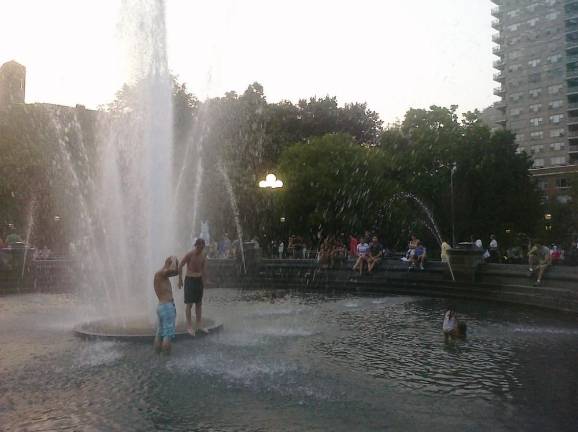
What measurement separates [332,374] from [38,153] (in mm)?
38266

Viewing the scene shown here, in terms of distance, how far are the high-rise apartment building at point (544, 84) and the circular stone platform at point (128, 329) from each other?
263 feet

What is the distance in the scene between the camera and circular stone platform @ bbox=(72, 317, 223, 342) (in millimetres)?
10416

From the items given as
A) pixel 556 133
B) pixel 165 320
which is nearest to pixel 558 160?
pixel 556 133

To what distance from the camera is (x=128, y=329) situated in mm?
11164

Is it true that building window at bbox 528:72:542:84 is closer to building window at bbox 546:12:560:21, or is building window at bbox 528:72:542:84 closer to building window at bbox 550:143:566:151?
building window at bbox 546:12:560:21

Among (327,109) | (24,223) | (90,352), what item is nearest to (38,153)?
(24,223)

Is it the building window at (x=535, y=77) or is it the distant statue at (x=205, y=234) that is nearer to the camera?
the distant statue at (x=205, y=234)

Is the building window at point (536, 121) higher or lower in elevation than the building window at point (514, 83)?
lower

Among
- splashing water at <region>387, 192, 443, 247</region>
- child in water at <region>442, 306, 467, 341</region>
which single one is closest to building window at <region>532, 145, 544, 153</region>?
splashing water at <region>387, 192, 443, 247</region>

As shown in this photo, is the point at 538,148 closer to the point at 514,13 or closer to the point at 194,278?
the point at 514,13

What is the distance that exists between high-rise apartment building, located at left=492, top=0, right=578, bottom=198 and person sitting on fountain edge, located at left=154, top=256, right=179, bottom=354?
81.9 m

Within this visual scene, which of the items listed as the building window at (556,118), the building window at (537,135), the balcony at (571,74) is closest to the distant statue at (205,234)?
the building window at (537,135)

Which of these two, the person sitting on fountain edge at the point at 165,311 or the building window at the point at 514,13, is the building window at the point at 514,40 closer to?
the building window at the point at 514,13

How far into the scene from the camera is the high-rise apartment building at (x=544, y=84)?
84.2 m
